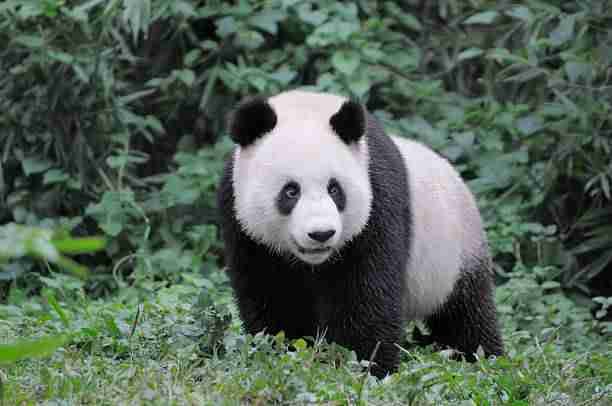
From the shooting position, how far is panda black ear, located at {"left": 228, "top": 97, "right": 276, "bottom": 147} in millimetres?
4141

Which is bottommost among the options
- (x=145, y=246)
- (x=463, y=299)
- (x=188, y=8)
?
(x=145, y=246)

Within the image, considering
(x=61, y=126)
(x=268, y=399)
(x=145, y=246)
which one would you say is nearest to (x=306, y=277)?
(x=268, y=399)

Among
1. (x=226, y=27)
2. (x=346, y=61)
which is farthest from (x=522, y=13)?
(x=226, y=27)

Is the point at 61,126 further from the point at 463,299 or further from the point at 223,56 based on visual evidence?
the point at 463,299

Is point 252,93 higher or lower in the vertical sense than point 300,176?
lower

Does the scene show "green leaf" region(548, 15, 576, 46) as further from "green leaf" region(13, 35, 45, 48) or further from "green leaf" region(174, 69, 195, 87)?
"green leaf" region(13, 35, 45, 48)

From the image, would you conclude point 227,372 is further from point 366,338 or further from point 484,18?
point 484,18

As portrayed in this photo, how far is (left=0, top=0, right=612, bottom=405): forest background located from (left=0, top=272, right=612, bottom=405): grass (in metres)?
0.68

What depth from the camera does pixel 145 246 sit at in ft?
22.4

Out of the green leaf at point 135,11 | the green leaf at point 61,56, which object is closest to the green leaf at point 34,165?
the green leaf at point 61,56

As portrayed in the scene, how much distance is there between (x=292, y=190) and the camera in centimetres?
401

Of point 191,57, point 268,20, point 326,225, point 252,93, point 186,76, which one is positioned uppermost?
point 326,225

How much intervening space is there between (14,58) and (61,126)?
1.87 feet

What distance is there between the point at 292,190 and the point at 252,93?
3.60 metres
